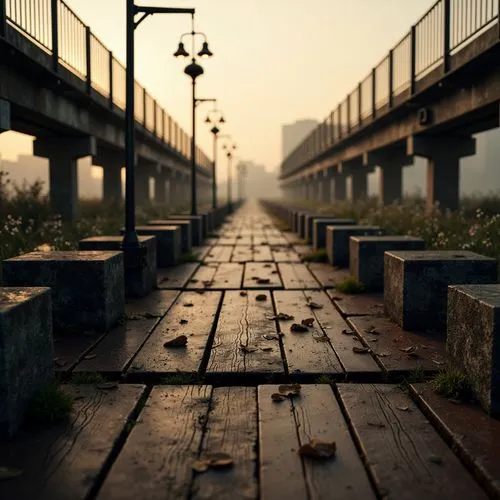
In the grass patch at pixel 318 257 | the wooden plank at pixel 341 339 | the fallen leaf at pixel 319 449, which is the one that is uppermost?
the grass patch at pixel 318 257

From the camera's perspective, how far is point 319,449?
9.74 ft

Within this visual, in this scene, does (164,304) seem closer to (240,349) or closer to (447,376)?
(240,349)

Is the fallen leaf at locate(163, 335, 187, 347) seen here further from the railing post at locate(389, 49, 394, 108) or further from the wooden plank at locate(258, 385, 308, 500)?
the railing post at locate(389, 49, 394, 108)

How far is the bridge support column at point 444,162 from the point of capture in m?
19.6

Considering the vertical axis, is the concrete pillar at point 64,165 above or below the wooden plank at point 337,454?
above

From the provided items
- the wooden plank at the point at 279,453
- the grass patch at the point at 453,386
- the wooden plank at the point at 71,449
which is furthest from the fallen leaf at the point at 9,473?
the grass patch at the point at 453,386

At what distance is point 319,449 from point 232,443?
0.43m

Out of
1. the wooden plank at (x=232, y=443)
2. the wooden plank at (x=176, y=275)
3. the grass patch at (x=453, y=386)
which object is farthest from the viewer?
the wooden plank at (x=176, y=275)

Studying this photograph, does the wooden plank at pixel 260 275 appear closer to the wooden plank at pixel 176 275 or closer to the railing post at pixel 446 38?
the wooden plank at pixel 176 275

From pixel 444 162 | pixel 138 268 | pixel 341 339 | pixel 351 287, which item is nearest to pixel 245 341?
pixel 341 339

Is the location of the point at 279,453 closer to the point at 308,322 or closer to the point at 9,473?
the point at 9,473

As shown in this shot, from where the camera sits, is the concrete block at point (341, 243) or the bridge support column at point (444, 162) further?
the bridge support column at point (444, 162)

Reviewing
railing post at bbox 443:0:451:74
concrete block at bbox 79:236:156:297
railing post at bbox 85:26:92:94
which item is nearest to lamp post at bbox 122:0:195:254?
concrete block at bbox 79:236:156:297

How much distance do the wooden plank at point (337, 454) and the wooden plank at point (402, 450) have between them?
61 millimetres
